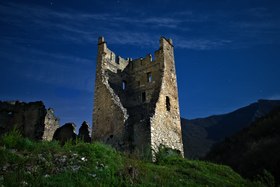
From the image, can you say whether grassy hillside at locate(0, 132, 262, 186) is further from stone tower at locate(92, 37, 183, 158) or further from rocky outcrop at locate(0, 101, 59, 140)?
rocky outcrop at locate(0, 101, 59, 140)

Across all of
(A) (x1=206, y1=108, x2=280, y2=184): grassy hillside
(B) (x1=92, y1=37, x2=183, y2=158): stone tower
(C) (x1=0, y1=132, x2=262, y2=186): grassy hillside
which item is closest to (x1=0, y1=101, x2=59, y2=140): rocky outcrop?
(B) (x1=92, y1=37, x2=183, y2=158): stone tower

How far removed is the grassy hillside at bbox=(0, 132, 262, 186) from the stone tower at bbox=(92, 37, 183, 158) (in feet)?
19.0

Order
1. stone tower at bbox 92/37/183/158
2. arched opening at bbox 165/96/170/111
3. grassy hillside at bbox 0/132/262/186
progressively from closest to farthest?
grassy hillside at bbox 0/132/262/186, stone tower at bbox 92/37/183/158, arched opening at bbox 165/96/170/111

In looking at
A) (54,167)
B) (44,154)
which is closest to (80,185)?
(54,167)

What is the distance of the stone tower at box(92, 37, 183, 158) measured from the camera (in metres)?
15.6

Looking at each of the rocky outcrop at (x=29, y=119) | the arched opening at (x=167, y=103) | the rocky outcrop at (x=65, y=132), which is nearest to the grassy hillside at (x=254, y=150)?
the arched opening at (x=167, y=103)

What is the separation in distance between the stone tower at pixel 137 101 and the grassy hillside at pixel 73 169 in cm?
578

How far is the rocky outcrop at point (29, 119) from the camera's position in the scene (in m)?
20.3

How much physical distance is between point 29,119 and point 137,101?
806cm

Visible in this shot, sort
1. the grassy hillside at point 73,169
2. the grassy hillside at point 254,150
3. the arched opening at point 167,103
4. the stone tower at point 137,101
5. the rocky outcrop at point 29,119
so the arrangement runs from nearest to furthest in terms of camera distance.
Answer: the grassy hillside at point 73,169
the stone tower at point 137,101
the arched opening at point 167,103
the rocky outcrop at point 29,119
the grassy hillside at point 254,150

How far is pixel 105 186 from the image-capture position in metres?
6.80

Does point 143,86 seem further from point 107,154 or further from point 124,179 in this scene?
point 124,179

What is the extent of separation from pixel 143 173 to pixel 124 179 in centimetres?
89

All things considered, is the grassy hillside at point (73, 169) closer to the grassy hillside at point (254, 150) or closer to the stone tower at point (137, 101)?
the stone tower at point (137, 101)
